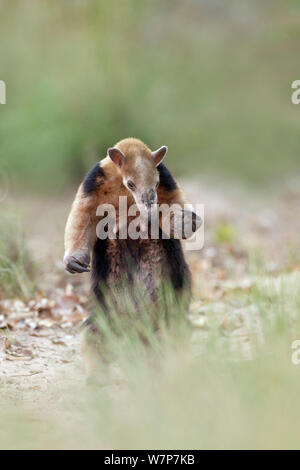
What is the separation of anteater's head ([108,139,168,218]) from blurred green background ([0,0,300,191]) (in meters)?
7.64

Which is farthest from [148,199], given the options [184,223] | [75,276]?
[75,276]

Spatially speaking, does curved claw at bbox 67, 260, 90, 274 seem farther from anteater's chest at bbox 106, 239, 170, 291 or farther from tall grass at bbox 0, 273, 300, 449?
tall grass at bbox 0, 273, 300, 449

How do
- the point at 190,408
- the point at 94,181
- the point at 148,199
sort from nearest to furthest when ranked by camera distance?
the point at 190,408 → the point at 148,199 → the point at 94,181

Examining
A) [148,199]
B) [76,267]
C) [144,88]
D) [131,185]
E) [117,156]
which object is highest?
[144,88]

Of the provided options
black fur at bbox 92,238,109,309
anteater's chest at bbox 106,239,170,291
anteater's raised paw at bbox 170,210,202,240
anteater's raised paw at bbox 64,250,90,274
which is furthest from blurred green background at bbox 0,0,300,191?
anteater's raised paw at bbox 170,210,202,240

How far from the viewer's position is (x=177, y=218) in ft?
15.0

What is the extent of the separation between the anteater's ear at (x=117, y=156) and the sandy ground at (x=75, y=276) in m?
1.11

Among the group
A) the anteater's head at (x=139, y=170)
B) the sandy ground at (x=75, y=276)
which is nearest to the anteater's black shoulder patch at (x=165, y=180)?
the anteater's head at (x=139, y=170)

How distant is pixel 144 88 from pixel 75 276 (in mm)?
6971

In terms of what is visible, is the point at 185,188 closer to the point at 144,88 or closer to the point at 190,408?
the point at 144,88

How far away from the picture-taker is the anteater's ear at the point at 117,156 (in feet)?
14.6

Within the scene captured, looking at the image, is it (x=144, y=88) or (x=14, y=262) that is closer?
(x=14, y=262)

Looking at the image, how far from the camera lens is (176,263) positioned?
4844mm

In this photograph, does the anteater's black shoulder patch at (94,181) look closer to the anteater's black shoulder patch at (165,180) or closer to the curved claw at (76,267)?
the anteater's black shoulder patch at (165,180)
